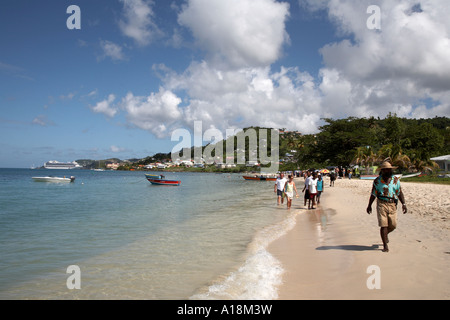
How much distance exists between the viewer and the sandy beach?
14.5ft

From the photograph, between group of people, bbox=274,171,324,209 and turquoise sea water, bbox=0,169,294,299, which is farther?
group of people, bbox=274,171,324,209

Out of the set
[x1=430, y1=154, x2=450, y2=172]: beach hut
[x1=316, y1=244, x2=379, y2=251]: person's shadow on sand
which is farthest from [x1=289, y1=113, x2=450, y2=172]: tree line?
[x1=316, y1=244, x2=379, y2=251]: person's shadow on sand

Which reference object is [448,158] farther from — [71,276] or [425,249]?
[71,276]

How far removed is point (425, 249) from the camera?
621cm

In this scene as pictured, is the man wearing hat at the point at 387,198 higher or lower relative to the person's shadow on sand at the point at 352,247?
higher

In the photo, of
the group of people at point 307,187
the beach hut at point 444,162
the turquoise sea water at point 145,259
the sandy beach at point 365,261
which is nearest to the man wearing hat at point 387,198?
the sandy beach at point 365,261

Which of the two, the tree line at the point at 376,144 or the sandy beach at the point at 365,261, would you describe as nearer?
the sandy beach at the point at 365,261

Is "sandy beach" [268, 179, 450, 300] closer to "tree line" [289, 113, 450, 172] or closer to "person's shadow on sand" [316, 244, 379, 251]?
"person's shadow on sand" [316, 244, 379, 251]

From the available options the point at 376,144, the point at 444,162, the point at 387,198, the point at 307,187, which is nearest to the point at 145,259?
the point at 387,198

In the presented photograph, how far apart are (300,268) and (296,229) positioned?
Result: 438 cm

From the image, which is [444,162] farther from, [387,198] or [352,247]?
[387,198]

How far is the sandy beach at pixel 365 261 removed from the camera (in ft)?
14.5

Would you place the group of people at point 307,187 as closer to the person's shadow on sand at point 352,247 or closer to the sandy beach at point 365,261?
the sandy beach at point 365,261
